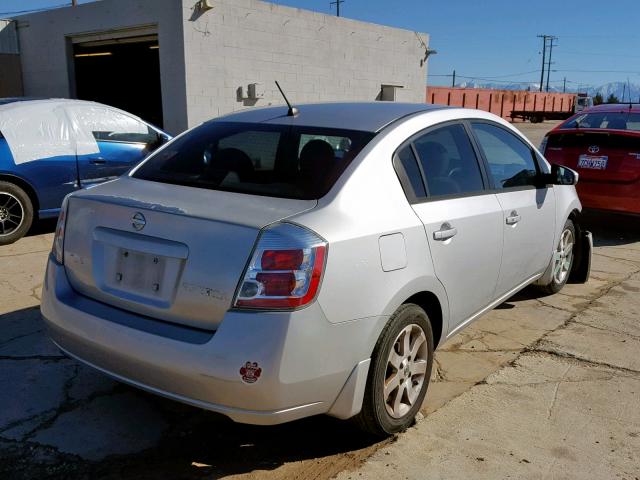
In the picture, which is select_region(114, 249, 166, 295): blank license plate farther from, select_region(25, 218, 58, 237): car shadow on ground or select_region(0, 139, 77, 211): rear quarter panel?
select_region(25, 218, 58, 237): car shadow on ground

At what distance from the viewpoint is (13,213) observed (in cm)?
703

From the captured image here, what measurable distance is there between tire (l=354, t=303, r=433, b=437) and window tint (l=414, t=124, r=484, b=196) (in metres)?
0.78

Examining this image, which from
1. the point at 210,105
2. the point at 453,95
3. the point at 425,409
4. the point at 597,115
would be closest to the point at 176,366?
the point at 425,409

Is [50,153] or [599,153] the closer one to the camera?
[50,153]

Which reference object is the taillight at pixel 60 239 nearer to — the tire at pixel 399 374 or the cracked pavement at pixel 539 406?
the tire at pixel 399 374

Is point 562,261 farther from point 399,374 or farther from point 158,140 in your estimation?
point 158,140

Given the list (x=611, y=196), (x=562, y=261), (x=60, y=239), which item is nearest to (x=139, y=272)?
(x=60, y=239)

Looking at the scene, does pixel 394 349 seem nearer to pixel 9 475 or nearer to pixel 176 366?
pixel 176 366

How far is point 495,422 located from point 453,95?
35409mm

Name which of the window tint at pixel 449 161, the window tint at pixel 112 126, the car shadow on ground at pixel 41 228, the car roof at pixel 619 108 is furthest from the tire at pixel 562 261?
the car shadow on ground at pixel 41 228

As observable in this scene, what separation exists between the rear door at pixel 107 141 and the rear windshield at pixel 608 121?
5780 mm

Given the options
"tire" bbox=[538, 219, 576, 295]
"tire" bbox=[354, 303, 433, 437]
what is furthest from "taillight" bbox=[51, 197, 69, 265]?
"tire" bbox=[538, 219, 576, 295]

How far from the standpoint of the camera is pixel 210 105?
44.1 ft

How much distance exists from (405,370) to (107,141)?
592 cm
